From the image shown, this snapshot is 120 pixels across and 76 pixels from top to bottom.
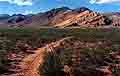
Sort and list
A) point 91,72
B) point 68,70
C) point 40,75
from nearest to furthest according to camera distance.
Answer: point 40,75 → point 68,70 → point 91,72

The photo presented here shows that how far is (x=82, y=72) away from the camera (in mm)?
17562

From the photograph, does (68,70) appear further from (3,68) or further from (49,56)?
(3,68)

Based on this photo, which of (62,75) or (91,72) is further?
(91,72)

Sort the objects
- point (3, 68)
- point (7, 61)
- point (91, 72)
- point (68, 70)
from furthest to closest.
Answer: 1. point (7, 61)
2. point (3, 68)
3. point (91, 72)
4. point (68, 70)

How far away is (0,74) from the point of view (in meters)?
18.7

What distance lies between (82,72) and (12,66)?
6.46m

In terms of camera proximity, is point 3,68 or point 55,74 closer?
→ point 55,74

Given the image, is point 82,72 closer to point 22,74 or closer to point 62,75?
point 62,75

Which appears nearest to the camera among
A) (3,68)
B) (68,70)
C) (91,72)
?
(68,70)

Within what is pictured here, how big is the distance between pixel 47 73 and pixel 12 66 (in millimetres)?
7025

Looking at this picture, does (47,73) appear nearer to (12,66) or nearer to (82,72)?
(82,72)

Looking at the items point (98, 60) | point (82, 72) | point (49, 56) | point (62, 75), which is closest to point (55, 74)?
point (62, 75)

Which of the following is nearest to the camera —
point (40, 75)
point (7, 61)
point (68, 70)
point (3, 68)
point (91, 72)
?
point (40, 75)

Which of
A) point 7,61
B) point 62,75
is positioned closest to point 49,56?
point 62,75
